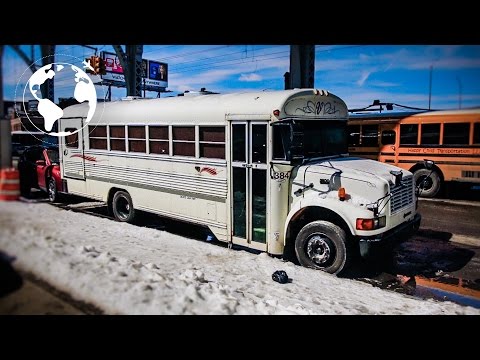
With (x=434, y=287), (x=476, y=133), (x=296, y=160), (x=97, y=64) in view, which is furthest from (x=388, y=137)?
(x=97, y=64)

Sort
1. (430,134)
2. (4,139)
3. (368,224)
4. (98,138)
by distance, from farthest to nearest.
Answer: (430,134), (98,138), (368,224), (4,139)

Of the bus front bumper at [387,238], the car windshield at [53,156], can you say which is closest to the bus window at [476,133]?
the bus front bumper at [387,238]

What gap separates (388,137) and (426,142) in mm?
1078

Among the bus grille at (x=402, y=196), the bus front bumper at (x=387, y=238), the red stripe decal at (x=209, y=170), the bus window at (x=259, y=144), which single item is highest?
the bus window at (x=259, y=144)

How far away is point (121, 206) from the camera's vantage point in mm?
7293

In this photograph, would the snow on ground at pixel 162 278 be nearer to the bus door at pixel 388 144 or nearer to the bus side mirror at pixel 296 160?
the bus side mirror at pixel 296 160

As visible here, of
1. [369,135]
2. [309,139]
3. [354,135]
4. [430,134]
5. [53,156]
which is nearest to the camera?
[309,139]

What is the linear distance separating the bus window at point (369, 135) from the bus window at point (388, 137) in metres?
0.24

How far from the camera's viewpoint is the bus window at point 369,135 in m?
11.4

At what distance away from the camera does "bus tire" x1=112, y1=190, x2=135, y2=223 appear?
279 inches

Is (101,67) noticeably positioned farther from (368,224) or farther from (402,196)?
(402,196)
